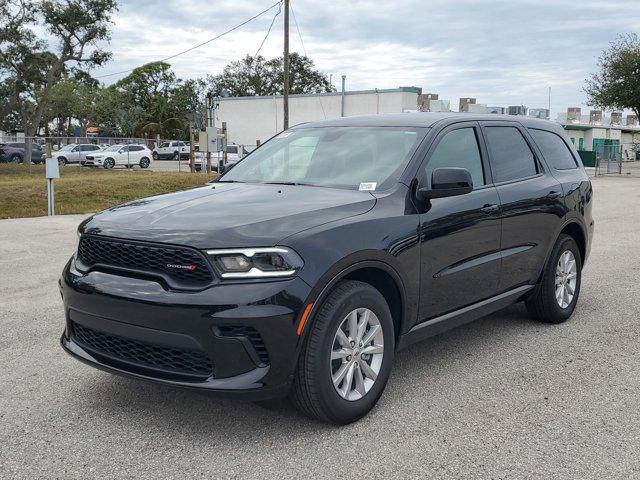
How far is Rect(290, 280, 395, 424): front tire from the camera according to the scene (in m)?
3.45

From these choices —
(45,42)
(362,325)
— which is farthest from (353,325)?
(45,42)

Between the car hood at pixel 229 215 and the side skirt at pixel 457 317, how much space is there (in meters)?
0.89

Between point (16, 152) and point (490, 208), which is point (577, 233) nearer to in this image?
point (490, 208)

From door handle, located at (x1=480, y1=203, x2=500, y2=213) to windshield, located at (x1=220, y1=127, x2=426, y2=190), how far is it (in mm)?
709

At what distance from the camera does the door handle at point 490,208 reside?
475 cm

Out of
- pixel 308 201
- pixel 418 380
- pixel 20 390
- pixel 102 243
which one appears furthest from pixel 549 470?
pixel 20 390

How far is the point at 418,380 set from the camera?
449cm

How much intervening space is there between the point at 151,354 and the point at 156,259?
496 mm

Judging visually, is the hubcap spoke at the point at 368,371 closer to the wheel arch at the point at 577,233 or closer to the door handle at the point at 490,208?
the door handle at the point at 490,208

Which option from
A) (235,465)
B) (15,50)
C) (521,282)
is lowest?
(235,465)

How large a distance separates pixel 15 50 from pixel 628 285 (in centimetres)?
3423

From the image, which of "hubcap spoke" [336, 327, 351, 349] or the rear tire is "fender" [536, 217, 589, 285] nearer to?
the rear tire

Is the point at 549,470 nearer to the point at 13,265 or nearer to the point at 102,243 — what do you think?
the point at 102,243

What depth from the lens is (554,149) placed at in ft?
20.0
